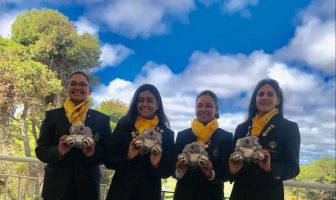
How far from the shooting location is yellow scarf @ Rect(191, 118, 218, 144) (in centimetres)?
184

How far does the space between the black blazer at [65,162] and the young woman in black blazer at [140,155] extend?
3.1 inches

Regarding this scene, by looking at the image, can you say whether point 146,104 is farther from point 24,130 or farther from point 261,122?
point 24,130

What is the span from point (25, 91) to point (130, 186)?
16.1 ft

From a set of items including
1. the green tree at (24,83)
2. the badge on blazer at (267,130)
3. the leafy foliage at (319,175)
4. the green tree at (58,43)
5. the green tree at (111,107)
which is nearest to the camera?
the badge on blazer at (267,130)

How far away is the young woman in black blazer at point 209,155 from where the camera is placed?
176cm

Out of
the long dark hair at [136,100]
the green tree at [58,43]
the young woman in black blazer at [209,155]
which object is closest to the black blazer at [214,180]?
the young woman in black blazer at [209,155]

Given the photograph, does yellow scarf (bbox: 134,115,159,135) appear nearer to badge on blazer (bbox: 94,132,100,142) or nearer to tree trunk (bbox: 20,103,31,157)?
badge on blazer (bbox: 94,132,100,142)

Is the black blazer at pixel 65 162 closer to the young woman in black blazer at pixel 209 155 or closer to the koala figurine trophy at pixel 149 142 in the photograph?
the koala figurine trophy at pixel 149 142

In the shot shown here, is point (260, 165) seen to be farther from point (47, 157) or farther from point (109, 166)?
point (47, 157)

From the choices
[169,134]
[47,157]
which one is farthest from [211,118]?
[47,157]

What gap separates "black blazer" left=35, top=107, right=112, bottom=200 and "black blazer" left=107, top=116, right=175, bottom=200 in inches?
2.8

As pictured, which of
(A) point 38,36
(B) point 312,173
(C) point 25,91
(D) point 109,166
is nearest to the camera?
(D) point 109,166

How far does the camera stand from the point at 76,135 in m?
1.69

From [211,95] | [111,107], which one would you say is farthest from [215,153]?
[111,107]
